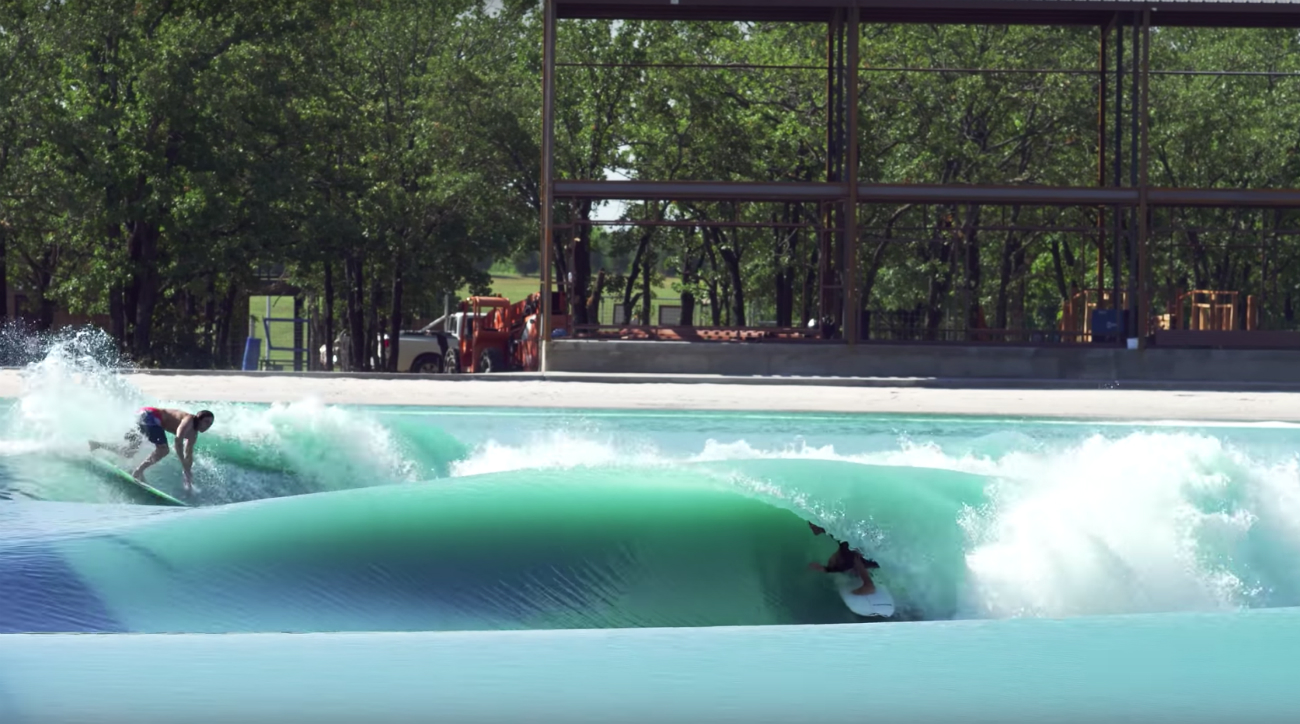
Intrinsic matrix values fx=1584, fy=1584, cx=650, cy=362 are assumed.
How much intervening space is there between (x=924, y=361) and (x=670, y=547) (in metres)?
17.2

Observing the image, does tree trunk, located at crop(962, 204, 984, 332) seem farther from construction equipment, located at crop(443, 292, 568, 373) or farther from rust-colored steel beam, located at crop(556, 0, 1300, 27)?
construction equipment, located at crop(443, 292, 568, 373)

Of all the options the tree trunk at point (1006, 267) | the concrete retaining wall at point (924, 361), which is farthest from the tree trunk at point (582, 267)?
A: the tree trunk at point (1006, 267)

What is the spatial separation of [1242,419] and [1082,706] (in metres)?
14.3

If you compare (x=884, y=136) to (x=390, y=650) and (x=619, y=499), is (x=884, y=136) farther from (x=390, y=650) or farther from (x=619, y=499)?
(x=390, y=650)

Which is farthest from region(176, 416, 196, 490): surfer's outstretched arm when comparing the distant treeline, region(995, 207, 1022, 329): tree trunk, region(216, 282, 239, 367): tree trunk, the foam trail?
region(216, 282, 239, 367): tree trunk

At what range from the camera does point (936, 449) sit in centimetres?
1521

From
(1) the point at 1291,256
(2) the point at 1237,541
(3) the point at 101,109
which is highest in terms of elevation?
(3) the point at 101,109

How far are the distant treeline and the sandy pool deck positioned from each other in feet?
19.5

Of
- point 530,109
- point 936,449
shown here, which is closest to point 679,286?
point 530,109

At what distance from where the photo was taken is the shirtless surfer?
13078 mm

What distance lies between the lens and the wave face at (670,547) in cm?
865

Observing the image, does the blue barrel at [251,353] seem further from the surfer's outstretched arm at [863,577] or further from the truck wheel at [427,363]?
the surfer's outstretched arm at [863,577]

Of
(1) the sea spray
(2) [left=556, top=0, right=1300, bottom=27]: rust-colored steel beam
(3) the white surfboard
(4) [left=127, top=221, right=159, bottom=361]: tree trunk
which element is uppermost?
(2) [left=556, top=0, right=1300, bottom=27]: rust-colored steel beam

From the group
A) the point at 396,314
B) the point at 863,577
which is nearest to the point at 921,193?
the point at 396,314
